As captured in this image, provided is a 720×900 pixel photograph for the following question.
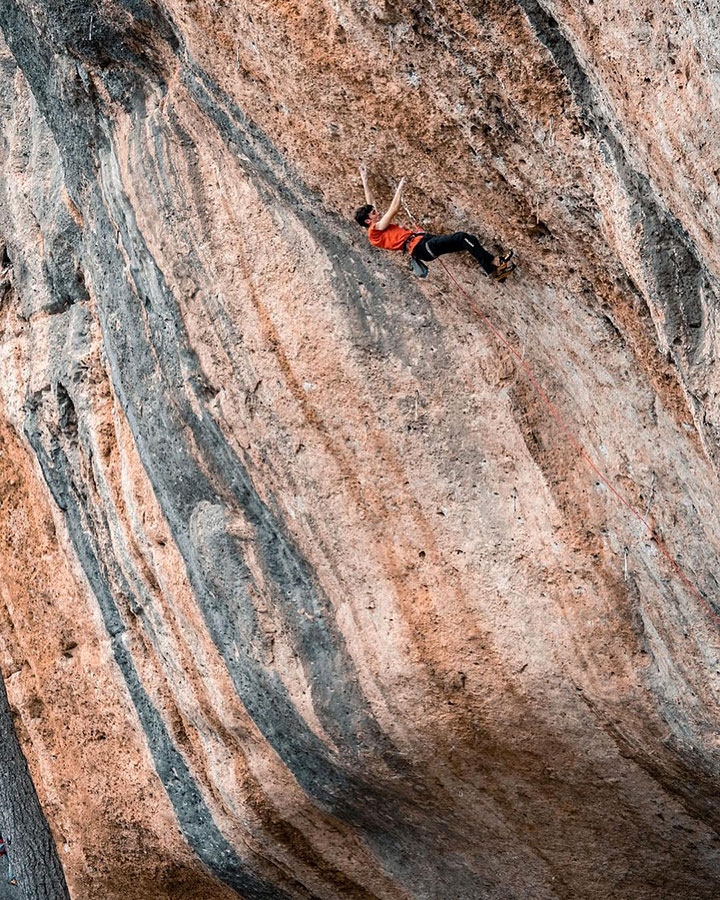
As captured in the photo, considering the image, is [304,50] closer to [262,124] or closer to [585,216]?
[262,124]

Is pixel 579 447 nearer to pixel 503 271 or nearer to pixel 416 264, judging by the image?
pixel 503 271

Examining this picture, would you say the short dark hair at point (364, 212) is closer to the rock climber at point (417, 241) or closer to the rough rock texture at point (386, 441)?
the rock climber at point (417, 241)

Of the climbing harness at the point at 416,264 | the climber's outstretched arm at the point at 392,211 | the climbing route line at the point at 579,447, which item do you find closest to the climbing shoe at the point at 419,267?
the climbing harness at the point at 416,264

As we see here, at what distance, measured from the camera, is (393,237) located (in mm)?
5680

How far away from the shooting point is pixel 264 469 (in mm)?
6168

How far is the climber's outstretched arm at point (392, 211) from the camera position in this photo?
Answer: 5430 mm

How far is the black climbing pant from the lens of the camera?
218 inches

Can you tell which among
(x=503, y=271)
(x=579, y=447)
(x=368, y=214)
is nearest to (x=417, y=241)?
(x=368, y=214)

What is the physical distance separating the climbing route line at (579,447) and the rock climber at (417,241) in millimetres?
226

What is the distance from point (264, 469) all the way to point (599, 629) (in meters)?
2.00

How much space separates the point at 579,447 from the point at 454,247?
123 centimetres

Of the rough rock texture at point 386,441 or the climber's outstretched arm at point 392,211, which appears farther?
the climber's outstretched arm at point 392,211

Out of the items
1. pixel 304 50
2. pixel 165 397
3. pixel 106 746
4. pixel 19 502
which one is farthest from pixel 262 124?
pixel 106 746

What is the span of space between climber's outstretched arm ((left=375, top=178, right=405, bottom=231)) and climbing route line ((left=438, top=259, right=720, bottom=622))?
383mm
